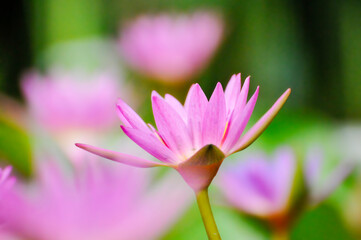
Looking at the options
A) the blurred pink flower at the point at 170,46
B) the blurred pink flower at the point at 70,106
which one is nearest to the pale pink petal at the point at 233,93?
the blurred pink flower at the point at 70,106

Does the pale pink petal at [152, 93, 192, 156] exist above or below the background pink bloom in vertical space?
above

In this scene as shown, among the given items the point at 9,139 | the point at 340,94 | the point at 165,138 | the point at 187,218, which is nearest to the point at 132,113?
the point at 165,138

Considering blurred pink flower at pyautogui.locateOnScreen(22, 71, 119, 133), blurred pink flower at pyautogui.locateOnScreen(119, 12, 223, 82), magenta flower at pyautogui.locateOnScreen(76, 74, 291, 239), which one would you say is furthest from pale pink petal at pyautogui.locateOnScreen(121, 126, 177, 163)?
blurred pink flower at pyautogui.locateOnScreen(119, 12, 223, 82)

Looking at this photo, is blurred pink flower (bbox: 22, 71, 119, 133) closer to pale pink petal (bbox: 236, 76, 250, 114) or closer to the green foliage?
the green foliage

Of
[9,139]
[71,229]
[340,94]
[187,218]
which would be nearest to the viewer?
[71,229]

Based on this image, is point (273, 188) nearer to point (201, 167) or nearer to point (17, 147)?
point (201, 167)

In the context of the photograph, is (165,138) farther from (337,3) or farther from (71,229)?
(337,3)

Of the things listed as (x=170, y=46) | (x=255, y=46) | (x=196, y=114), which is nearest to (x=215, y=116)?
(x=196, y=114)
